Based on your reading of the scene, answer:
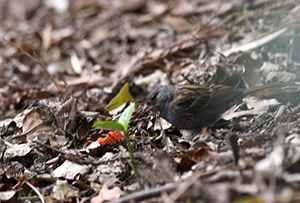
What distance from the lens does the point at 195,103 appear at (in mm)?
4457

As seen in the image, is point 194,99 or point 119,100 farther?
point 119,100

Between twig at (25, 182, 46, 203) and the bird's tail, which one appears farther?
the bird's tail

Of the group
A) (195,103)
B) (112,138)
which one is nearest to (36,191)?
(112,138)

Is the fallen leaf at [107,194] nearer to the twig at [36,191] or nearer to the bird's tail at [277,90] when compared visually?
→ the twig at [36,191]

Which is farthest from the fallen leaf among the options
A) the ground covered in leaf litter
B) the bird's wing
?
the bird's wing

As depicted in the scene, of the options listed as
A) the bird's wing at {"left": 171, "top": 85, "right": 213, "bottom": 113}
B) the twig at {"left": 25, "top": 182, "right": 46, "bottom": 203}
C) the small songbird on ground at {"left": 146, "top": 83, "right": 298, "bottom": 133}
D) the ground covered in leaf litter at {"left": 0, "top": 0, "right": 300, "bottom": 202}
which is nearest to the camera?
the ground covered in leaf litter at {"left": 0, "top": 0, "right": 300, "bottom": 202}

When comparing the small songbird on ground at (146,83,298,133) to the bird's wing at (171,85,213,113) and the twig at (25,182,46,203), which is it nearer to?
the bird's wing at (171,85,213,113)

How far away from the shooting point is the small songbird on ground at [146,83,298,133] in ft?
14.1

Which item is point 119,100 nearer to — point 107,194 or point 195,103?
point 195,103

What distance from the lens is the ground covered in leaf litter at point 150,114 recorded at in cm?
253

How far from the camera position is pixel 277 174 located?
7.05 ft

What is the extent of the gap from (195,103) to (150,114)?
533 mm

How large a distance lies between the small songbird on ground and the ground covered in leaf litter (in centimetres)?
13

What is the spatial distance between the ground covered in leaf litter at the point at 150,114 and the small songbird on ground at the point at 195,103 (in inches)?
5.1
